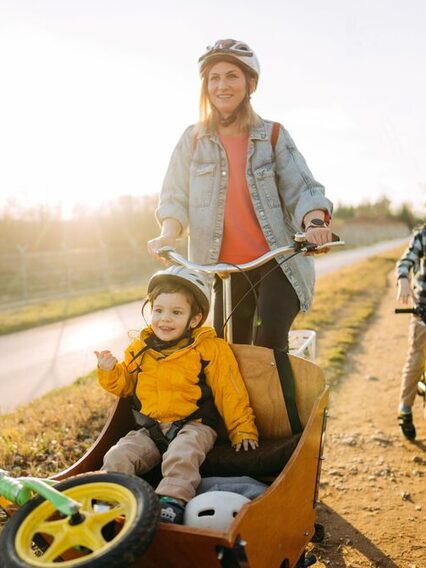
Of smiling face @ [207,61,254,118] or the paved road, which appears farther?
the paved road

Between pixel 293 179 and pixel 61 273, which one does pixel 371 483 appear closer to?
pixel 293 179

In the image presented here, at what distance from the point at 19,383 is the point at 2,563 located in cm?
572

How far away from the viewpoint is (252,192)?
3021 mm

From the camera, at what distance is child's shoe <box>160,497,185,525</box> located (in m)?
1.96

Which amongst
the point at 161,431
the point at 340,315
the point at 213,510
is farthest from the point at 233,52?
the point at 340,315

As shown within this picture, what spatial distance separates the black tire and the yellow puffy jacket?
72 centimetres

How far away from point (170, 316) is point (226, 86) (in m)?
1.20

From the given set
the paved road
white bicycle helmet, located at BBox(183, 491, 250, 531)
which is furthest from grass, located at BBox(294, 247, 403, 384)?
white bicycle helmet, located at BBox(183, 491, 250, 531)

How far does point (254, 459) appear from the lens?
8.22ft

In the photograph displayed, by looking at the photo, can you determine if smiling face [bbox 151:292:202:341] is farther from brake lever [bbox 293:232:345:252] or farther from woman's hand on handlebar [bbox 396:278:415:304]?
woman's hand on handlebar [bbox 396:278:415:304]

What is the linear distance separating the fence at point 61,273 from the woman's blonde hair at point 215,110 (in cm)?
1502

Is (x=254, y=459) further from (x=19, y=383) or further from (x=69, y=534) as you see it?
(x=19, y=383)

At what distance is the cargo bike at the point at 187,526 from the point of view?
166cm

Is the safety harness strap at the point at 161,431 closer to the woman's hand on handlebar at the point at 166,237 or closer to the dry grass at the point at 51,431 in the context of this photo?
the woman's hand on handlebar at the point at 166,237
